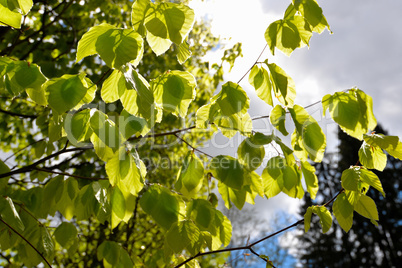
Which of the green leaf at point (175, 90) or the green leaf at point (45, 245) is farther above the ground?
the green leaf at point (175, 90)

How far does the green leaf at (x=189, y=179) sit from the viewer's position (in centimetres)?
113

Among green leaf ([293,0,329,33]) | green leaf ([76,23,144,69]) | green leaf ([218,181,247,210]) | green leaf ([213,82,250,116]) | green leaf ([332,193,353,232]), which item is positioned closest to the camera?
green leaf ([76,23,144,69])

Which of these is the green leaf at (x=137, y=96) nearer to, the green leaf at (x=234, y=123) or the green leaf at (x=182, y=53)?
the green leaf at (x=182, y=53)

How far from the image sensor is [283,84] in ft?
3.06

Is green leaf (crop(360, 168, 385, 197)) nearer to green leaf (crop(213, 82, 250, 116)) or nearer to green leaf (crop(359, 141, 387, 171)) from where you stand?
green leaf (crop(359, 141, 387, 171))

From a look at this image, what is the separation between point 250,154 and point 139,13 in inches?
20.2

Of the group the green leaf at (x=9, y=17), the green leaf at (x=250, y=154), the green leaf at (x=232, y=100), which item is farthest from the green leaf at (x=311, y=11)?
the green leaf at (x=9, y=17)

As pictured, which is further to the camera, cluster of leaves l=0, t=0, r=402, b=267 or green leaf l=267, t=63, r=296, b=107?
green leaf l=267, t=63, r=296, b=107

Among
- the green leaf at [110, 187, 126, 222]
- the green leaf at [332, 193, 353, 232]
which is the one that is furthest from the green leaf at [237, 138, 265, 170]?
the green leaf at [110, 187, 126, 222]

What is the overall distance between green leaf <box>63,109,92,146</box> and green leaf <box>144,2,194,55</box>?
0.34 m

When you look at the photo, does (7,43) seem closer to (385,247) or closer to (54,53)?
(54,53)

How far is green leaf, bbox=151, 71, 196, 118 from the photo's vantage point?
0.96m

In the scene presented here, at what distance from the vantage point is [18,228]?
1.28m

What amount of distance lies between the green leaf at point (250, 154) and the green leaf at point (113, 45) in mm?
445
